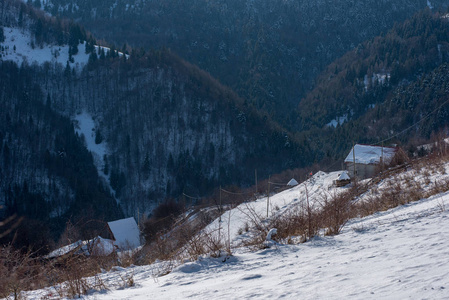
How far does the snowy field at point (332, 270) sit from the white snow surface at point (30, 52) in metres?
107

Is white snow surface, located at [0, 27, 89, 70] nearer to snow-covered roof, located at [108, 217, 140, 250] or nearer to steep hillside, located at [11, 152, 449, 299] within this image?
snow-covered roof, located at [108, 217, 140, 250]

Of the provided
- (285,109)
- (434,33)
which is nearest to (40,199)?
(285,109)

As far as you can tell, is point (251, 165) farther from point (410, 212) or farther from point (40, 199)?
point (410, 212)

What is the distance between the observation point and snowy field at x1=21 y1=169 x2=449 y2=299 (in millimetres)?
4020

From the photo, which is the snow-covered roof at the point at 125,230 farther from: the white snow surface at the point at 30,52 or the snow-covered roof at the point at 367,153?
the white snow surface at the point at 30,52

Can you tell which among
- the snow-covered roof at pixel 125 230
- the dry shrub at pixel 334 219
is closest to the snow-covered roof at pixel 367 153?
the snow-covered roof at pixel 125 230

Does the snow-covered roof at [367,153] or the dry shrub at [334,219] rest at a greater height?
the snow-covered roof at [367,153]

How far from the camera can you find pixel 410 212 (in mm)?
7848

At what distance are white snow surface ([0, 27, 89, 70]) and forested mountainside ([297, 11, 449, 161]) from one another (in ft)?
227

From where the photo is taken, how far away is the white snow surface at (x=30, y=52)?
102 metres

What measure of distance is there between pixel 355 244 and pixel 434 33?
16615 cm

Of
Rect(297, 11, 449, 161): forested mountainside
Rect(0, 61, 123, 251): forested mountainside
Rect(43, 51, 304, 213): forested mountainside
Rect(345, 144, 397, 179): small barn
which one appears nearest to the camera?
Rect(345, 144, 397, 179): small barn

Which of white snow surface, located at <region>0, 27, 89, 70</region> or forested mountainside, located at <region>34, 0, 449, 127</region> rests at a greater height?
forested mountainside, located at <region>34, 0, 449, 127</region>

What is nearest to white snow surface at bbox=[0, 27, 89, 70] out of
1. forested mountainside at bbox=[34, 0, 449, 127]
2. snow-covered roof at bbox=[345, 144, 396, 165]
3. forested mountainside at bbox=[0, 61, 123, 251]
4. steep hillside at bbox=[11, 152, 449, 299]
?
forested mountainside at bbox=[0, 61, 123, 251]
